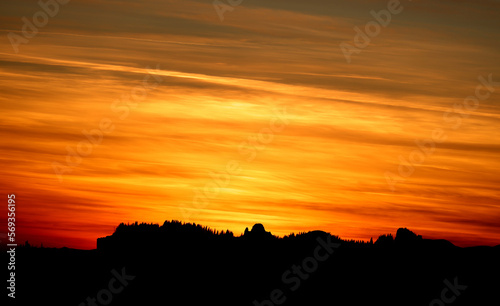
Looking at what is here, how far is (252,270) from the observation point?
212ft

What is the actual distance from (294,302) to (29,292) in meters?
17.1

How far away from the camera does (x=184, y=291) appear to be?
6184 cm

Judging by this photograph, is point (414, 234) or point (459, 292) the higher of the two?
point (414, 234)

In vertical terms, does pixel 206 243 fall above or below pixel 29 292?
above

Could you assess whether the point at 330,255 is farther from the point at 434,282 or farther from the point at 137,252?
the point at 137,252

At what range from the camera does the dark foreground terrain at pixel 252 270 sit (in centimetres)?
6153

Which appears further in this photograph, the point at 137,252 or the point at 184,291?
the point at 137,252

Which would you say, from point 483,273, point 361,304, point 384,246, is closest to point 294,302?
point 361,304

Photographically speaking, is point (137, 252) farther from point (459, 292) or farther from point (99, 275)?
point (459, 292)

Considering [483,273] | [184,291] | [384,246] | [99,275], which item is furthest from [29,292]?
[483,273]

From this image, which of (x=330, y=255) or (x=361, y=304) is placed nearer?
(x=361, y=304)

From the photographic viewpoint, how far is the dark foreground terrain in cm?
6153

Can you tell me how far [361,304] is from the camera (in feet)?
201

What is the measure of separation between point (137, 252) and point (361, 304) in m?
16.0
